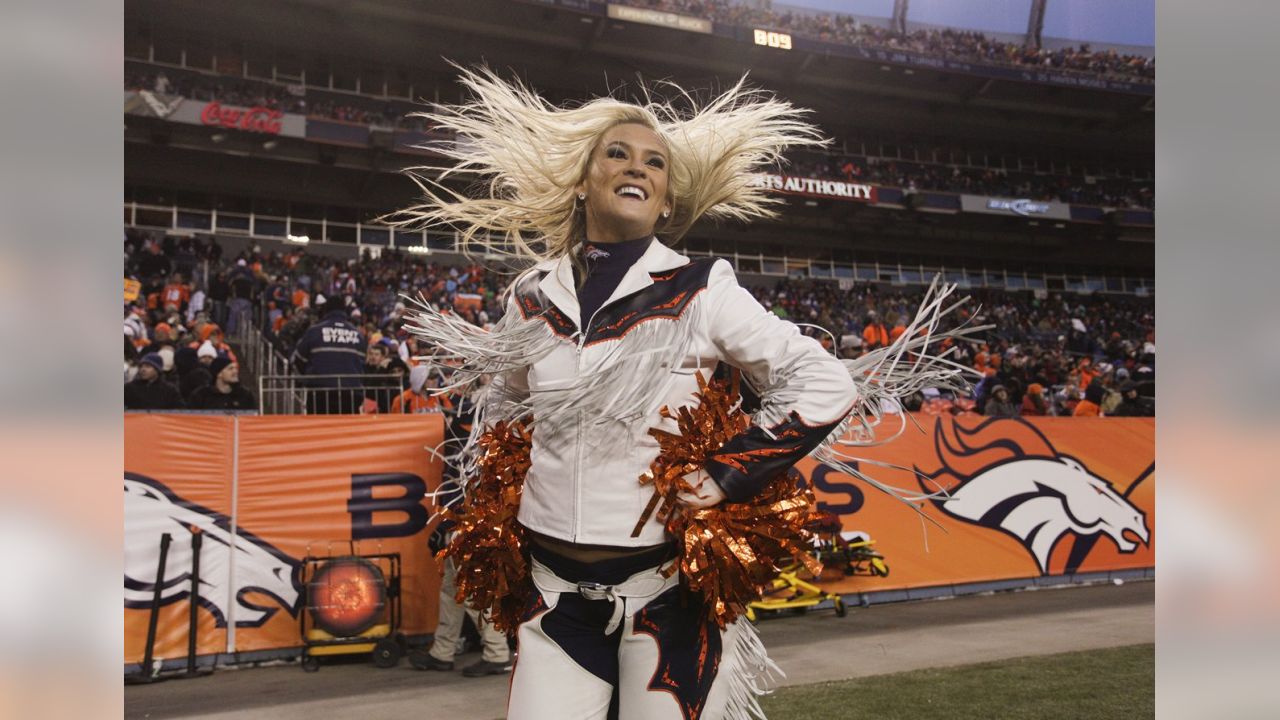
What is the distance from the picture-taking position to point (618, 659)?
228cm

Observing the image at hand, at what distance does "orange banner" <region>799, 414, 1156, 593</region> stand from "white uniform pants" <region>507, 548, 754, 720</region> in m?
6.52

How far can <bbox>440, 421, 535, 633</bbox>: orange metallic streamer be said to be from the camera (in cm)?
244

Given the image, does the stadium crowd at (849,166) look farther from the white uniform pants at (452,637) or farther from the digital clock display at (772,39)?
the white uniform pants at (452,637)

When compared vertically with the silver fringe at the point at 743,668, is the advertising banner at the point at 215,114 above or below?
above

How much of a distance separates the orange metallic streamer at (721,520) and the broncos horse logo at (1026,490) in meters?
7.35

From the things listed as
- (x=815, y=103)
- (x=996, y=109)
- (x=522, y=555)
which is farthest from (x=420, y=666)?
(x=996, y=109)

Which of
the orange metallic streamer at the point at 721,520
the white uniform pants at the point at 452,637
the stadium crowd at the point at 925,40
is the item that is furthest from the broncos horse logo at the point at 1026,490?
the stadium crowd at the point at 925,40

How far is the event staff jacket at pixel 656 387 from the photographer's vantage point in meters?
2.23

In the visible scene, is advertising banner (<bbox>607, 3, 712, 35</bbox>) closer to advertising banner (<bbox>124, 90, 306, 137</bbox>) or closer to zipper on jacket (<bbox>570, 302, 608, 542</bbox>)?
advertising banner (<bbox>124, 90, 306, 137</bbox>)

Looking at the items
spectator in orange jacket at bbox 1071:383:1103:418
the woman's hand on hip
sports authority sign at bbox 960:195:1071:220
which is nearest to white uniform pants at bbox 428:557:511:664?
the woman's hand on hip

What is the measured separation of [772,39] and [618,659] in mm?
29541

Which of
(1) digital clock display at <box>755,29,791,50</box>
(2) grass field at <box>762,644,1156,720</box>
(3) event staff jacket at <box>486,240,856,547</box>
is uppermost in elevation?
(1) digital clock display at <box>755,29,791,50</box>
